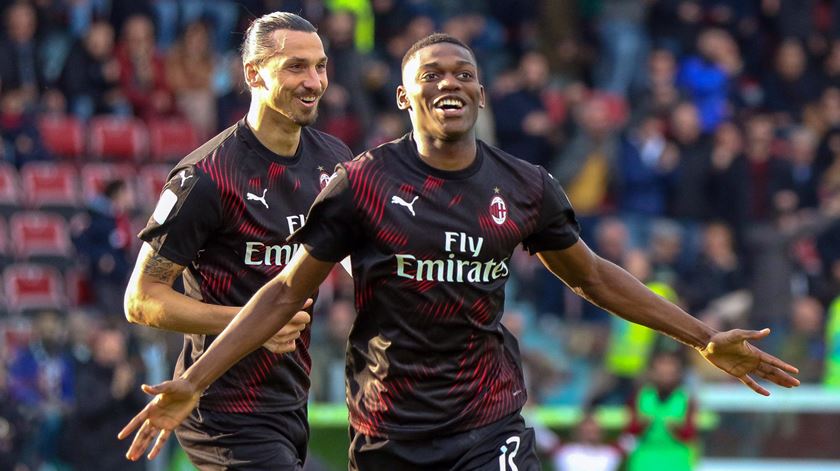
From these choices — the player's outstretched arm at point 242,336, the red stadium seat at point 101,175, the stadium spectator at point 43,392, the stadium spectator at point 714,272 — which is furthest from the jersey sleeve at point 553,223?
the red stadium seat at point 101,175

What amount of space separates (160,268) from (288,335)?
2.29 feet

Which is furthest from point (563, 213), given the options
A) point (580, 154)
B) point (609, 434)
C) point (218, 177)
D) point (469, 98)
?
point (580, 154)

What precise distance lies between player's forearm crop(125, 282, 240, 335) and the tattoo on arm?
30mm

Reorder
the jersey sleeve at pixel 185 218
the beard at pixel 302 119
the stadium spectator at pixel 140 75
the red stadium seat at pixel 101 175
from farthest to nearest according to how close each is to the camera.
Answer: the stadium spectator at pixel 140 75 < the red stadium seat at pixel 101 175 < the beard at pixel 302 119 < the jersey sleeve at pixel 185 218

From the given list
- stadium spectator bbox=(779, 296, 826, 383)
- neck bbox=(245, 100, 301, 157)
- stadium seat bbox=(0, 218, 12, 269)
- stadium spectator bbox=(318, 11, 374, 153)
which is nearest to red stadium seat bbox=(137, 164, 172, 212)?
stadium seat bbox=(0, 218, 12, 269)

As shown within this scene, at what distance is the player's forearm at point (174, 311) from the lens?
6051 mm

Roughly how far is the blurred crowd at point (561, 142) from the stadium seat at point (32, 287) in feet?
0.58

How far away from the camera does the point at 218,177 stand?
6305 mm

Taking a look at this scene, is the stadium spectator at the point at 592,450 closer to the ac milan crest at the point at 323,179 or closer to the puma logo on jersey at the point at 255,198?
the ac milan crest at the point at 323,179

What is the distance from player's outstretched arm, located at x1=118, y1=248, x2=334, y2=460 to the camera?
5.44 meters

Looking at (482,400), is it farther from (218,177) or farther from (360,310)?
(218,177)

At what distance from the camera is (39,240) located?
1505 centimetres

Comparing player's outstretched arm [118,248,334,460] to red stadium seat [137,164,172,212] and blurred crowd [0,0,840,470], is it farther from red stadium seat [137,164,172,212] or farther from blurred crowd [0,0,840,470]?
red stadium seat [137,164,172,212]

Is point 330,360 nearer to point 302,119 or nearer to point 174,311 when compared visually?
point 302,119
